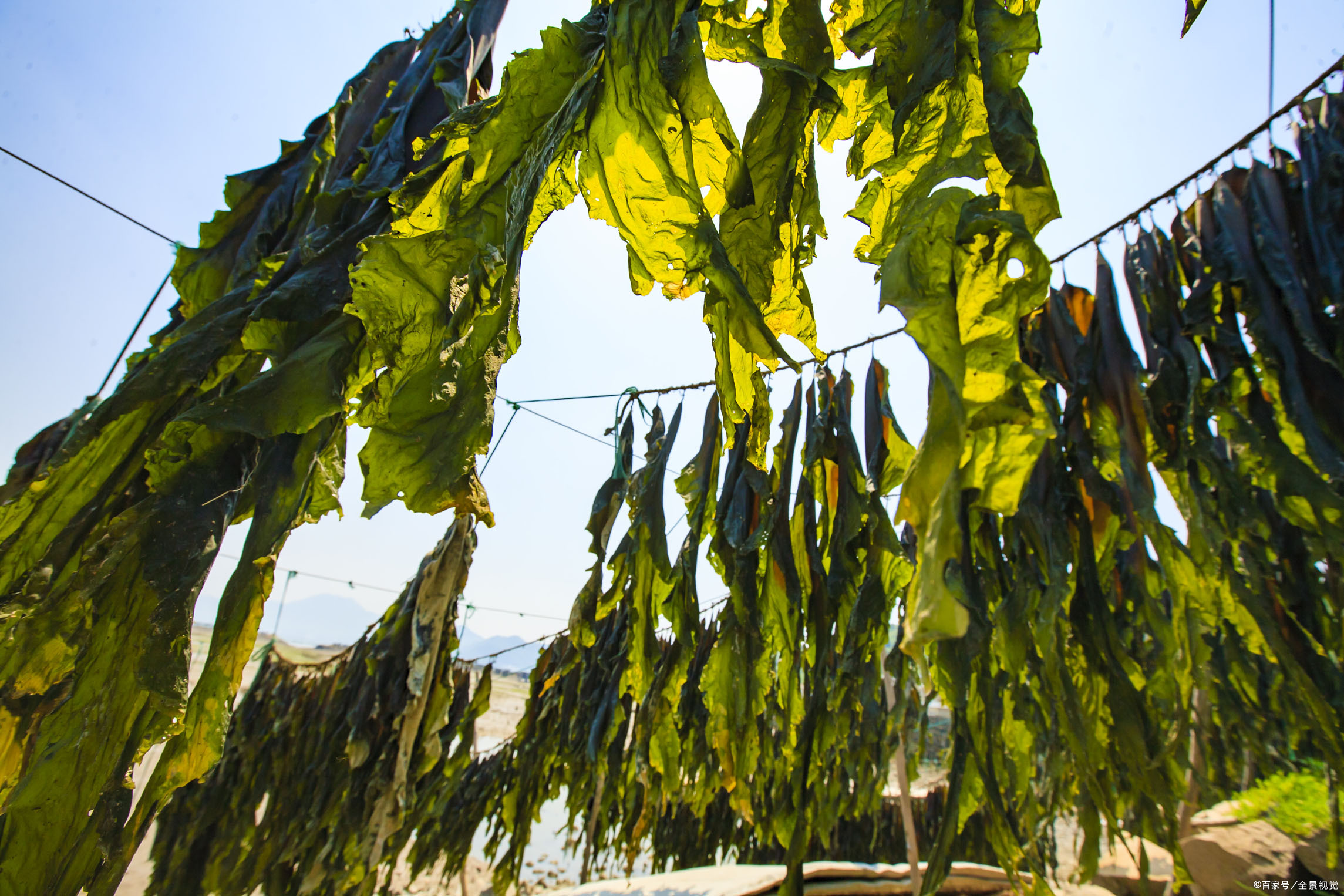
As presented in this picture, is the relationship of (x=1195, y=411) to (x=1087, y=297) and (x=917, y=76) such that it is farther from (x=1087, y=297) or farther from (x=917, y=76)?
(x=917, y=76)

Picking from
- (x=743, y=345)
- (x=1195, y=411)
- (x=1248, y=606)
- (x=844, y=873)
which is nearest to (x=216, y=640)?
(x=743, y=345)

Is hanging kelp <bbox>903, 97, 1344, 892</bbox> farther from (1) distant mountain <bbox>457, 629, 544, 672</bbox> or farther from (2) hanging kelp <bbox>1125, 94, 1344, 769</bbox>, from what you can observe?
(1) distant mountain <bbox>457, 629, 544, 672</bbox>

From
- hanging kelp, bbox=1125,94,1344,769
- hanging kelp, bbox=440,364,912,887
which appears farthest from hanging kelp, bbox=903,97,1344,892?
hanging kelp, bbox=440,364,912,887

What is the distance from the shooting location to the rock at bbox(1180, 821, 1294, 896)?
8.74 feet

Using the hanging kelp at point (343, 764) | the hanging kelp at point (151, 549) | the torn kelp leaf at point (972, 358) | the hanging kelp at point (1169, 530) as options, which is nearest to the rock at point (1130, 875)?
the hanging kelp at point (1169, 530)

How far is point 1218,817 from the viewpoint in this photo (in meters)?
3.22

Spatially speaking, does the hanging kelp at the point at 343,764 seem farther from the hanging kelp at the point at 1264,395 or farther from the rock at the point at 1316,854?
→ the rock at the point at 1316,854

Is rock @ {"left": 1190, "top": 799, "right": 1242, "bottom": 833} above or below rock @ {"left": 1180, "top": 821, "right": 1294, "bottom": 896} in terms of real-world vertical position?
above

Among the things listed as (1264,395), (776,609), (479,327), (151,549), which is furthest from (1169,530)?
(151,549)

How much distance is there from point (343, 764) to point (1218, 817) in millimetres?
4537

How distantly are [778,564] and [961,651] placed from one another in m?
0.39

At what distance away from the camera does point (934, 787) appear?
16.3 ft

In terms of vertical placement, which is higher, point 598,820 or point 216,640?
point 216,640

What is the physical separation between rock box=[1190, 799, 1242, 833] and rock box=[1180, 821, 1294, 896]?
0.07m
